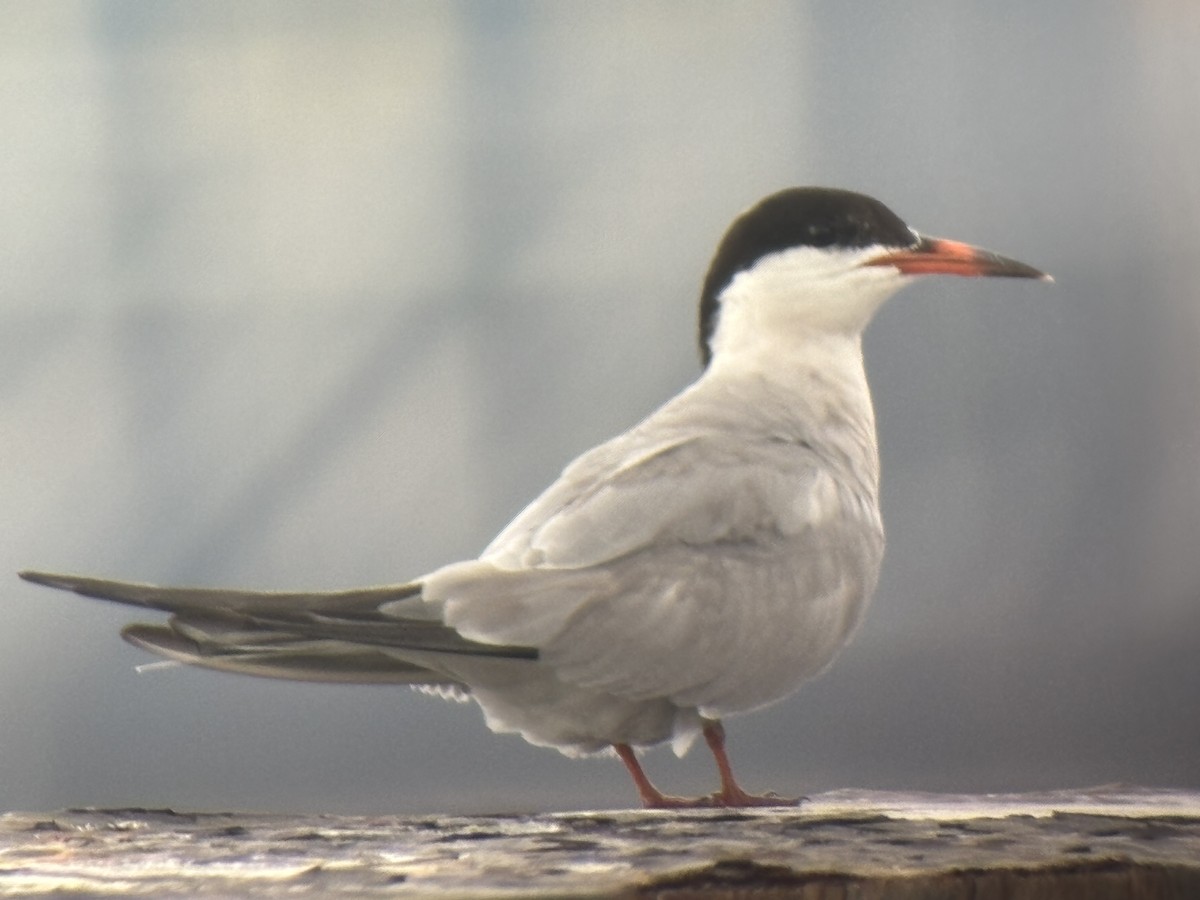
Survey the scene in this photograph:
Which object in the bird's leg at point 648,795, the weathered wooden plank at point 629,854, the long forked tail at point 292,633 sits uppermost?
the long forked tail at point 292,633

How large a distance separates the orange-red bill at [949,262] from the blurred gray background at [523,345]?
0.31m

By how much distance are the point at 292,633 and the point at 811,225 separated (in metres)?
0.84

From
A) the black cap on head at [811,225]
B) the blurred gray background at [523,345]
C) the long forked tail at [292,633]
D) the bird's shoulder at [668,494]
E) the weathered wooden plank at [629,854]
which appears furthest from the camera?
the blurred gray background at [523,345]

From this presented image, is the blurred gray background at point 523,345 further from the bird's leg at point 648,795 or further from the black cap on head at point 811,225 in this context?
the bird's leg at point 648,795

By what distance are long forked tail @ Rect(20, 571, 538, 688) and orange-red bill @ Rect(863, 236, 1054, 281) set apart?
0.71m

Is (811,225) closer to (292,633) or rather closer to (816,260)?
(816,260)

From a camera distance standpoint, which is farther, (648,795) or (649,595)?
(648,795)

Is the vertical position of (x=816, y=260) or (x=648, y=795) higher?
(x=816, y=260)

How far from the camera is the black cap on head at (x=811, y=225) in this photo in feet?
6.68

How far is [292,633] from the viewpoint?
159cm

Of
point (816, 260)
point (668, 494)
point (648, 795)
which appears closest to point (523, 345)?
point (816, 260)

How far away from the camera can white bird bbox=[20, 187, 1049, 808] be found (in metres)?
1.64

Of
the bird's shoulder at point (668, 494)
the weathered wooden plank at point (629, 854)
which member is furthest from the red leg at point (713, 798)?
the bird's shoulder at point (668, 494)

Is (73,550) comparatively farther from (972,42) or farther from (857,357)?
(972,42)
